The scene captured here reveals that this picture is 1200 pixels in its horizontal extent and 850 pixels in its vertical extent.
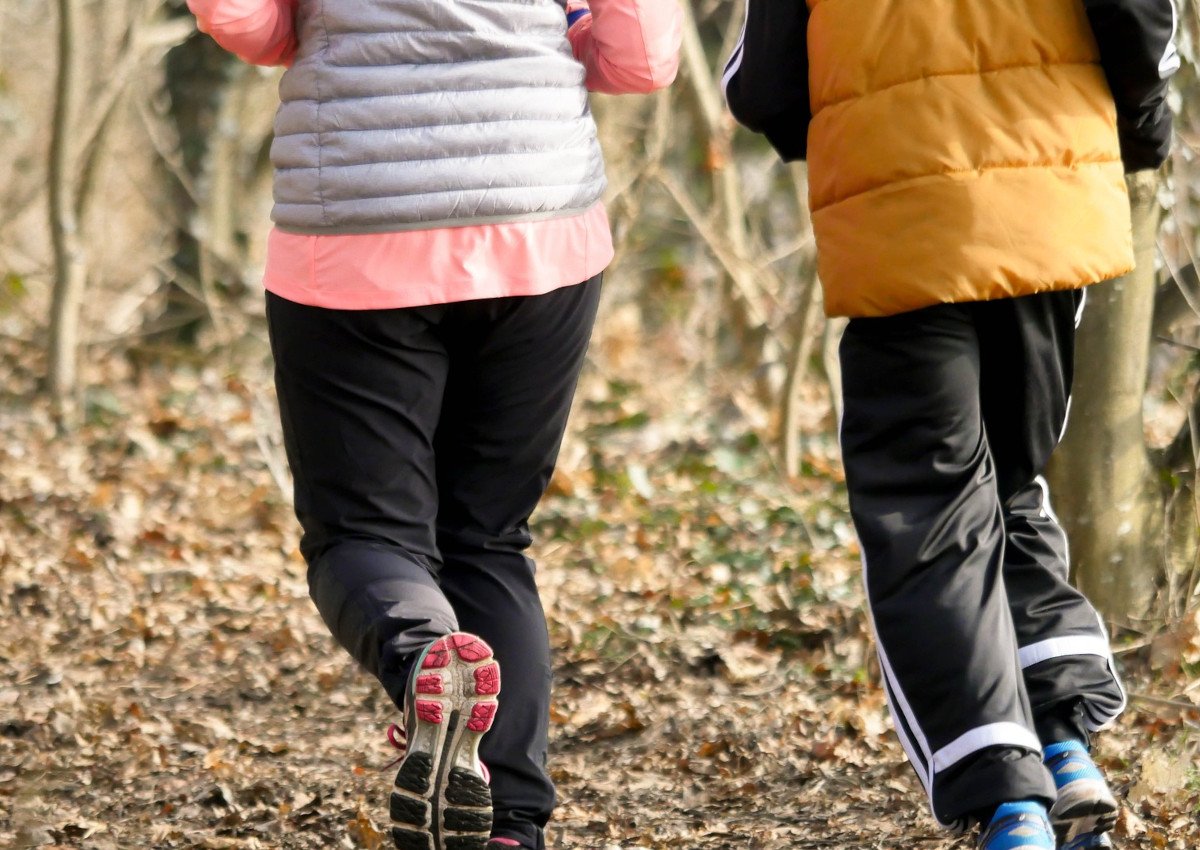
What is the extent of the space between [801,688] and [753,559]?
1013 mm

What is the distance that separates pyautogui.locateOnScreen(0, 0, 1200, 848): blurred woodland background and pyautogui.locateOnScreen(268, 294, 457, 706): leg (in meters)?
0.89

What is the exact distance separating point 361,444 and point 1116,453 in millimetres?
1868

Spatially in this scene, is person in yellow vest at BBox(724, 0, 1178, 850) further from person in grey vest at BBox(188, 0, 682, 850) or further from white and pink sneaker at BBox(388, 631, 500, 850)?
white and pink sneaker at BBox(388, 631, 500, 850)

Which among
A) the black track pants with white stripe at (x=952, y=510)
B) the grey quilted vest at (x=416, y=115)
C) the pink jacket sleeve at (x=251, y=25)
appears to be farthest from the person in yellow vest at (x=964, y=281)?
the pink jacket sleeve at (x=251, y=25)

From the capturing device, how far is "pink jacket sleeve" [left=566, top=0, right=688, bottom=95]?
2.66 meters

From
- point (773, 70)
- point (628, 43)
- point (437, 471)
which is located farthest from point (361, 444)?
point (773, 70)

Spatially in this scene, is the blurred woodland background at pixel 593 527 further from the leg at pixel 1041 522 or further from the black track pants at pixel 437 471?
the black track pants at pixel 437 471

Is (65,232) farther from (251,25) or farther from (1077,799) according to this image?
(1077,799)

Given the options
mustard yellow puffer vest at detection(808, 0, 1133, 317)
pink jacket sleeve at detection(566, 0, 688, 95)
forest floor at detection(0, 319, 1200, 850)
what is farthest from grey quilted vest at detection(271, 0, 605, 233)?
forest floor at detection(0, 319, 1200, 850)

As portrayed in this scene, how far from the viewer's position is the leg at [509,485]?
263 centimetres

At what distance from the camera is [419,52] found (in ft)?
8.14

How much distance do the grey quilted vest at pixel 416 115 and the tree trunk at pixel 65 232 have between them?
15.1ft

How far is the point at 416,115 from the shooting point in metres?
2.49

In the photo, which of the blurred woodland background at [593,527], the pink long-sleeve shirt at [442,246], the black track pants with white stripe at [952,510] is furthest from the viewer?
the blurred woodland background at [593,527]
